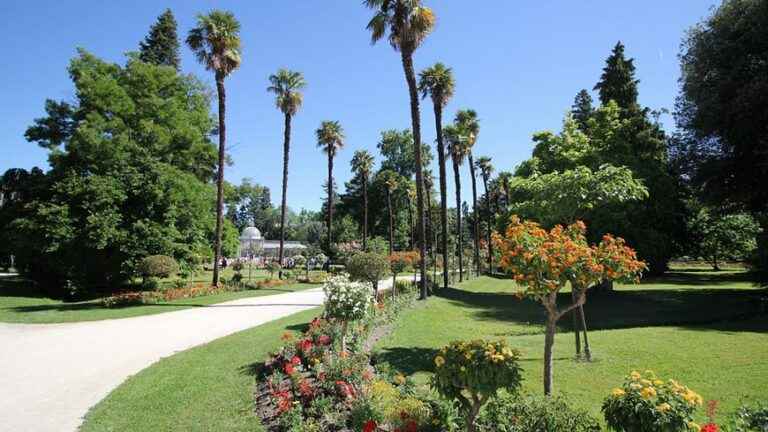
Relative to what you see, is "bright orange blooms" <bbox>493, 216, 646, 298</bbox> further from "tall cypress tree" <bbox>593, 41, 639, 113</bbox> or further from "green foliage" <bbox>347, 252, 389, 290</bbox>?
"tall cypress tree" <bbox>593, 41, 639, 113</bbox>

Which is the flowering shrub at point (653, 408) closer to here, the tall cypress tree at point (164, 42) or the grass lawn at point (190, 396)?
the grass lawn at point (190, 396)

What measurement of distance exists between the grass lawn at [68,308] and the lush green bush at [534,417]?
1819 centimetres

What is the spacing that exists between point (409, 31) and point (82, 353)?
716 inches

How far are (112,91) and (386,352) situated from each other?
2531 cm

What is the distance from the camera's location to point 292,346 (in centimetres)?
1088

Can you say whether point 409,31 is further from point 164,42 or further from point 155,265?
point 164,42

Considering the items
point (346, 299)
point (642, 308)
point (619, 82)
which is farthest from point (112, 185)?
point (619, 82)

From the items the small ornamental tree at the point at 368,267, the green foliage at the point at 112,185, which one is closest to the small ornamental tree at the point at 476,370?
the small ornamental tree at the point at 368,267

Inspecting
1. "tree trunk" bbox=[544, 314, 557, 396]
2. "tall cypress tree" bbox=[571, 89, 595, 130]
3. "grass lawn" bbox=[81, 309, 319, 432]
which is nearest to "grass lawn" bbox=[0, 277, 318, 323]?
"grass lawn" bbox=[81, 309, 319, 432]

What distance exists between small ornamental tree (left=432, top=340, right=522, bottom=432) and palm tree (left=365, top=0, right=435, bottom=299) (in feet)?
53.2

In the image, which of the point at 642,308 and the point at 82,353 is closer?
the point at 82,353

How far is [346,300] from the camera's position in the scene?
10281mm

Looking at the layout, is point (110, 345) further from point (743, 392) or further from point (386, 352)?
point (743, 392)

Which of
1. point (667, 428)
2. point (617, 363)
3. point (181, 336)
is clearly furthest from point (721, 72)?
point (181, 336)
